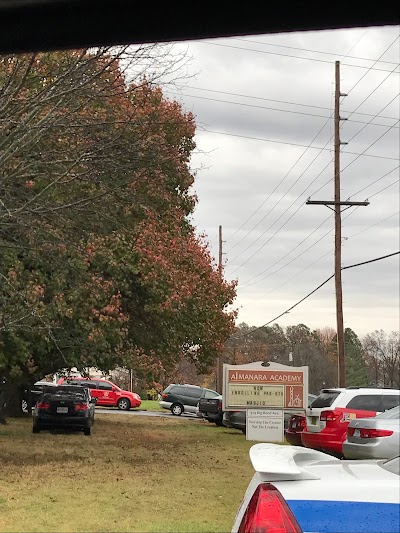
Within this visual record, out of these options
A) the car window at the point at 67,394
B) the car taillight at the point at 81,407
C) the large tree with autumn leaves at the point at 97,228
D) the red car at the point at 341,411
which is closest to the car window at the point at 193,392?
the large tree with autumn leaves at the point at 97,228

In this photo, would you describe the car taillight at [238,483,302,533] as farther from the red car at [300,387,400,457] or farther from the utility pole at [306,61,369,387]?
the utility pole at [306,61,369,387]

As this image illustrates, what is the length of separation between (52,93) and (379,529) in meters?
10.1

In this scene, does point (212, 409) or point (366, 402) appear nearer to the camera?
point (366, 402)

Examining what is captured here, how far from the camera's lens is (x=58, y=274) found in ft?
64.5

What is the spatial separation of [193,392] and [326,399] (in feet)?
78.8

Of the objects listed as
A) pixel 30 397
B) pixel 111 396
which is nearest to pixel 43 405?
pixel 30 397

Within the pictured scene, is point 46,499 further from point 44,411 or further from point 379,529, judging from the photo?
point 44,411

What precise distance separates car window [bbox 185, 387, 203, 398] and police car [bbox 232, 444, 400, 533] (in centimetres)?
3671

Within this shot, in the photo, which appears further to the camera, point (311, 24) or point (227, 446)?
point (227, 446)

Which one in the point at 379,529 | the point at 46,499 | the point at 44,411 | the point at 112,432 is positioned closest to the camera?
the point at 379,529

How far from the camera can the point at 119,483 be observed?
41.7ft

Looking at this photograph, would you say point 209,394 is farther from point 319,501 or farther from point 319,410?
point 319,501

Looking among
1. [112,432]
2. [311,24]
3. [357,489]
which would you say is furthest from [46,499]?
[112,432]

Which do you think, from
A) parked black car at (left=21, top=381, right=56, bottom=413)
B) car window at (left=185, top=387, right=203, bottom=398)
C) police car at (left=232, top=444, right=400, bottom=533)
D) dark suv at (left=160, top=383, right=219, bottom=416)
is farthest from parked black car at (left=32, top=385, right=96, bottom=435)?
police car at (left=232, top=444, right=400, bottom=533)
